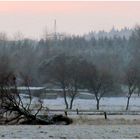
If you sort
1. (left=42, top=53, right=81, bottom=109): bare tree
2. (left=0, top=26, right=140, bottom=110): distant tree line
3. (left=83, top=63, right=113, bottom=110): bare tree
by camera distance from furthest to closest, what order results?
(left=0, top=26, right=140, bottom=110): distant tree line < (left=83, top=63, right=113, bottom=110): bare tree < (left=42, top=53, right=81, bottom=109): bare tree

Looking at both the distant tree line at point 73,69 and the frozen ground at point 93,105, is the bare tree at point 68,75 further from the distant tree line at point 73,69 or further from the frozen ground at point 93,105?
the frozen ground at point 93,105

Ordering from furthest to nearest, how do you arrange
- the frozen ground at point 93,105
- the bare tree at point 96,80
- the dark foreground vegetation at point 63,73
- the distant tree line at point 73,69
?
the distant tree line at point 73,69 < the bare tree at point 96,80 < the frozen ground at point 93,105 < the dark foreground vegetation at point 63,73

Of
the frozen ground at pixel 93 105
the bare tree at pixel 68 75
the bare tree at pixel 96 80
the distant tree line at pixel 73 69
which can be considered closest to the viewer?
the frozen ground at pixel 93 105

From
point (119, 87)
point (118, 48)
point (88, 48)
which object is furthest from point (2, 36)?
point (119, 87)

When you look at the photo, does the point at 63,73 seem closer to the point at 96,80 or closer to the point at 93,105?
the point at 96,80

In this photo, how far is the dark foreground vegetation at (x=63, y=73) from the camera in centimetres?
3275

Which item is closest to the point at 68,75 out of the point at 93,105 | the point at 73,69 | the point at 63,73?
the point at 63,73

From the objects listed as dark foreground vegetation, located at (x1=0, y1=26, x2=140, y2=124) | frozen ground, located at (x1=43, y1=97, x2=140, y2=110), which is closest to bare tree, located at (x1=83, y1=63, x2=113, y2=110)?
→ dark foreground vegetation, located at (x1=0, y1=26, x2=140, y2=124)

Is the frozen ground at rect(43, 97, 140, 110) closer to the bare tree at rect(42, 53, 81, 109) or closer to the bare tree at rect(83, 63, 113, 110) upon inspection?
the bare tree at rect(42, 53, 81, 109)

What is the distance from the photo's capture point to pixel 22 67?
474ft

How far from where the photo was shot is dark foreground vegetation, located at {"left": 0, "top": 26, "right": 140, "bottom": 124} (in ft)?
107

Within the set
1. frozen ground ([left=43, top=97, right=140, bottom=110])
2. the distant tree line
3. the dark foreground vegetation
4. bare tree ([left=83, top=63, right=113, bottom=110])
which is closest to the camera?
the dark foreground vegetation

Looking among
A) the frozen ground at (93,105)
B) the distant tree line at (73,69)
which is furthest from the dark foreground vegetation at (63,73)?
the frozen ground at (93,105)

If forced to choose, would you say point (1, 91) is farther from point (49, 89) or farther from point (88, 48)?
point (88, 48)
